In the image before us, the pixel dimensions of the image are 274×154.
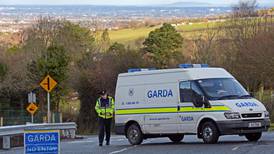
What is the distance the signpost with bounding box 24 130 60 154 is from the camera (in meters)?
12.8

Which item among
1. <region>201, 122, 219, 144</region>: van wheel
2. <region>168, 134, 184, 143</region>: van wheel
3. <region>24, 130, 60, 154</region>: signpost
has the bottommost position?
<region>168, 134, 184, 143</region>: van wheel

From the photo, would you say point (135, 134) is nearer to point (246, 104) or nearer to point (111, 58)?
point (246, 104)

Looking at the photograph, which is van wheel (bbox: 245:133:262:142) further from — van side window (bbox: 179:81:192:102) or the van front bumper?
van side window (bbox: 179:81:192:102)

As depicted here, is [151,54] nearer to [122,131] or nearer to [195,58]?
[195,58]

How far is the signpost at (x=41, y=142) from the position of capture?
42.1ft

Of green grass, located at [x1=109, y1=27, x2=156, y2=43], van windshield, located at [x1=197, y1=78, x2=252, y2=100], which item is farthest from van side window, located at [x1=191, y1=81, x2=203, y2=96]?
green grass, located at [x1=109, y1=27, x2=156, y2=43]

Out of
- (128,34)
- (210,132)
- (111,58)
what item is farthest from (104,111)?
(128,34)

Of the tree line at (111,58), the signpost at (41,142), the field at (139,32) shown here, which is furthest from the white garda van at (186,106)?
the field at (139,32)

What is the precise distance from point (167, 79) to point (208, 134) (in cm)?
220

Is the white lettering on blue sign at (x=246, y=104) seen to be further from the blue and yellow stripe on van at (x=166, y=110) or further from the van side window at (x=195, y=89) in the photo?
the van side window at (x=195, y=89)

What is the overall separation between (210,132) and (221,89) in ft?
4.58

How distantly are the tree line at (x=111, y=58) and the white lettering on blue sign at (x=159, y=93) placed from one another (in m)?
24.8

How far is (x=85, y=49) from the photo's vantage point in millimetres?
83625

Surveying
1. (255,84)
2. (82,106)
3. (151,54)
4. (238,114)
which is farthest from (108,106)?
(151,54)
